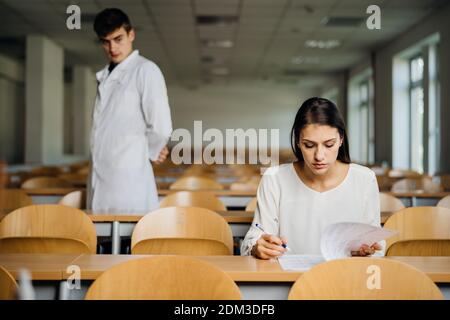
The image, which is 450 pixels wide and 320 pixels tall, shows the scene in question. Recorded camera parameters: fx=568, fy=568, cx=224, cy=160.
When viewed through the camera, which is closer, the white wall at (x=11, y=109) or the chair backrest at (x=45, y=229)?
the chair backrest at (x=45, y=229)

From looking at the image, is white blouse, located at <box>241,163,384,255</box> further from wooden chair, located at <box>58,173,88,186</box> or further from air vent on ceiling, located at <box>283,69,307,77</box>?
air vent on ceiling, located at <box>283,69,307,77</box>

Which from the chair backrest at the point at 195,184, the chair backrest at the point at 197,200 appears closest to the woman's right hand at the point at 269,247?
the chair backrest at the point at 197,200

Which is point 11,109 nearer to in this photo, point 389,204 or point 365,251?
point 389,204

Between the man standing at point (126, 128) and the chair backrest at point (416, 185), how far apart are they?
2.70 metres

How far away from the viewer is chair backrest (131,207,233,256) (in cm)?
234

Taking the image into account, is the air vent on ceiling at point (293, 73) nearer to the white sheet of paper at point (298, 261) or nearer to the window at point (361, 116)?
the window at point (361, 116)

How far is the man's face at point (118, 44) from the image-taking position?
2971 millimetres

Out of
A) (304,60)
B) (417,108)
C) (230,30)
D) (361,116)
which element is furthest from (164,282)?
(361,116)

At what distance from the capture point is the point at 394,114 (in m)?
10.4

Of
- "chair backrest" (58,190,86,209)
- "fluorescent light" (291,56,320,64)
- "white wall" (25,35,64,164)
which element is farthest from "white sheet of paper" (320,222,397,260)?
"fluorescent light" (291,56,320,64)

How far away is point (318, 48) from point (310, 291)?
9975 millimetres

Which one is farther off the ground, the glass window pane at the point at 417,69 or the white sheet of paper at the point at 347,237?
the glass window pane at the point at 417,69

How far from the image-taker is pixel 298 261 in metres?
1.86
